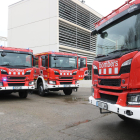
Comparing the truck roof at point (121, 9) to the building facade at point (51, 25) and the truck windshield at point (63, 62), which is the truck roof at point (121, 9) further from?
the building facade at point (51, 25)

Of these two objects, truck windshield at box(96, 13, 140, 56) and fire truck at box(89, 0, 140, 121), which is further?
truck windshield at box(96, 13, 140, 56)

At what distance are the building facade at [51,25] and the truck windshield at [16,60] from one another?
9.07 meters

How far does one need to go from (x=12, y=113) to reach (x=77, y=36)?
1655 cm

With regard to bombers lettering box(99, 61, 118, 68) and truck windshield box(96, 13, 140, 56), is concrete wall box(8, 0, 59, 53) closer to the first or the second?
truck windshield box(96, 13, 140, 56)

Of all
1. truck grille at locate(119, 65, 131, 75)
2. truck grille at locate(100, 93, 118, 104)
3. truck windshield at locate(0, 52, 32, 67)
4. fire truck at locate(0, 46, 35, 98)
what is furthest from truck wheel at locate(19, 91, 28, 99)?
truck grille at locate(119, 65, 131, 75)

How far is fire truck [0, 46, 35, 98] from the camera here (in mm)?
8438

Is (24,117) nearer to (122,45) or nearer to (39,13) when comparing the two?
(122,45)

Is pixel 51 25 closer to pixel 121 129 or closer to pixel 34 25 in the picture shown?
pixel 34 25

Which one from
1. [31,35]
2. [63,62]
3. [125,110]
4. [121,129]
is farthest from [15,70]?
[31,35]

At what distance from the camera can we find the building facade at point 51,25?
1858 cm

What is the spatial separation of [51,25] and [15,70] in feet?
36.3

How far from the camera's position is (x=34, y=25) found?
798 inches

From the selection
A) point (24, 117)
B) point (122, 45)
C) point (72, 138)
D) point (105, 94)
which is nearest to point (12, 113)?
point (24, 117)

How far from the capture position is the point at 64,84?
10.5 metres
